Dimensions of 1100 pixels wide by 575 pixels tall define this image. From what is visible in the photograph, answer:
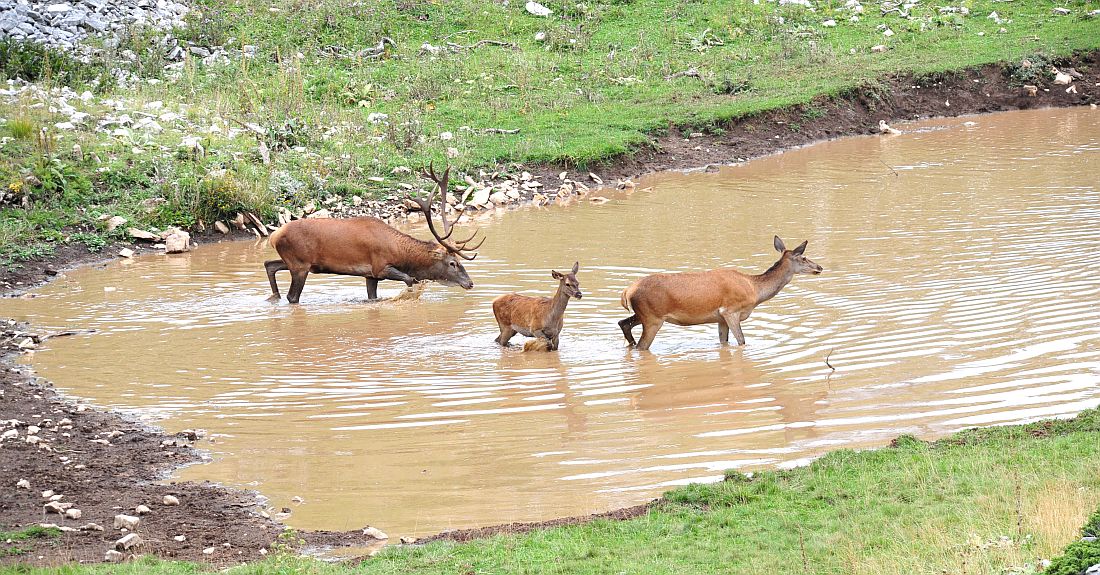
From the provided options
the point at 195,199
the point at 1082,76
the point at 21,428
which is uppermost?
the point at 1082,76

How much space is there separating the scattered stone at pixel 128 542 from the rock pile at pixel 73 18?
20.5 m

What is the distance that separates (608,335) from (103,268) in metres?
7.30

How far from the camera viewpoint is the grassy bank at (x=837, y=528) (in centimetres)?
594

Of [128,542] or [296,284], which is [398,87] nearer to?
[296,284]

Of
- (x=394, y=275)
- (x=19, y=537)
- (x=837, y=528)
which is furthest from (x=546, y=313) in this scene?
(x=19, y=537)

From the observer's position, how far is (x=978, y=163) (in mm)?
20516

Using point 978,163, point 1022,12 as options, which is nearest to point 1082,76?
point 1022,12

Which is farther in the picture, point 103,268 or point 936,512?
point 103,268

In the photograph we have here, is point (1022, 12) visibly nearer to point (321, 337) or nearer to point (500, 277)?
point (500, 277)

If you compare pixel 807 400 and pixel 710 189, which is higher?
pixel 710 189

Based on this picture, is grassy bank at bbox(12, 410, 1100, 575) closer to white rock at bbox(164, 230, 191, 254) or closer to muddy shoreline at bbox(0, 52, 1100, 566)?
muddy shoreline at bbox(0, 52, 1100, 566)

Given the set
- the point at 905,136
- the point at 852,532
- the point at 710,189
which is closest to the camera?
the point at 852,532

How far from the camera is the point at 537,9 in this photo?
30.1 meters

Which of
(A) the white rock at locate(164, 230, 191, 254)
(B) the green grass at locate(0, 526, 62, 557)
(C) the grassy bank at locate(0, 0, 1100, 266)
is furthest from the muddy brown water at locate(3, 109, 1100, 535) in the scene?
(C) the grassy bank at locate(0, 0, 1100, 266)
